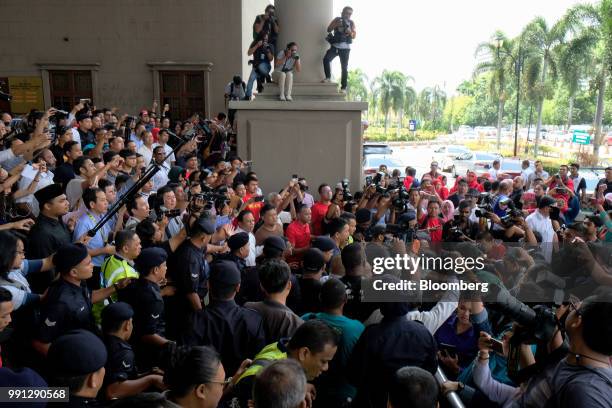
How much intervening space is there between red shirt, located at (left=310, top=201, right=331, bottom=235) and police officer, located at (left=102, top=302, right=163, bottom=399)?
3.92 m

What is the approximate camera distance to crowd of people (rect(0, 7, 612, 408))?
2252 millimetres

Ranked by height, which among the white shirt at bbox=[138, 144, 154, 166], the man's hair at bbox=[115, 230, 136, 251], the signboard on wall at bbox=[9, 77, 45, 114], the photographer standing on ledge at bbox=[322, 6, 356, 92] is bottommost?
the man's hair at bbox=[115, 230, 136, 251]

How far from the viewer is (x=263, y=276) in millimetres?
3279

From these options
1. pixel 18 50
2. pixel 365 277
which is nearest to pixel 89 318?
pixel 365 277

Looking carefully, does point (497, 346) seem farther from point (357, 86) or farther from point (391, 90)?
point (357, 86)

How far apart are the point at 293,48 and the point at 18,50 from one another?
477 inches

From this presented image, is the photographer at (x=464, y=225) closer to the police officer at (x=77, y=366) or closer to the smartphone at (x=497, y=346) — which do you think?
the smartphone at (x=497, y=346)

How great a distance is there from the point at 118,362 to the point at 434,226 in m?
4.89

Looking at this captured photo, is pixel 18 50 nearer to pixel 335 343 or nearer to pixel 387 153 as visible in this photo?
pixel 387 153

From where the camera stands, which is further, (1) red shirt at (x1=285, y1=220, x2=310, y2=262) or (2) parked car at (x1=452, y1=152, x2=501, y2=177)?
(2) parked car at (x1=452, y1=152, x2=501, y2=177)

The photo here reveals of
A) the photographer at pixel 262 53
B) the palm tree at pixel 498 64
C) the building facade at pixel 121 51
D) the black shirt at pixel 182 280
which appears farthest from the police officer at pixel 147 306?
the palm tree at pixel 498 64

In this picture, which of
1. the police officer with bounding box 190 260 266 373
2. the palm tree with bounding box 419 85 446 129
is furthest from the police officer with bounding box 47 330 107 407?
Result: the palm tree with bounding box 419 85 446 129

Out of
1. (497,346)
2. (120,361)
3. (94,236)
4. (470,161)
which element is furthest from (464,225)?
(470,161)

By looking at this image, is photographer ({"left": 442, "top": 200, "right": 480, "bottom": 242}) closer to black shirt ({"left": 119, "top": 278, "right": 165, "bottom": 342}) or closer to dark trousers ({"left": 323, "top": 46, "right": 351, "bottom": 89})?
black shirt ({"left": 119, "top": 278, "right": 165, "bottom": 342})
